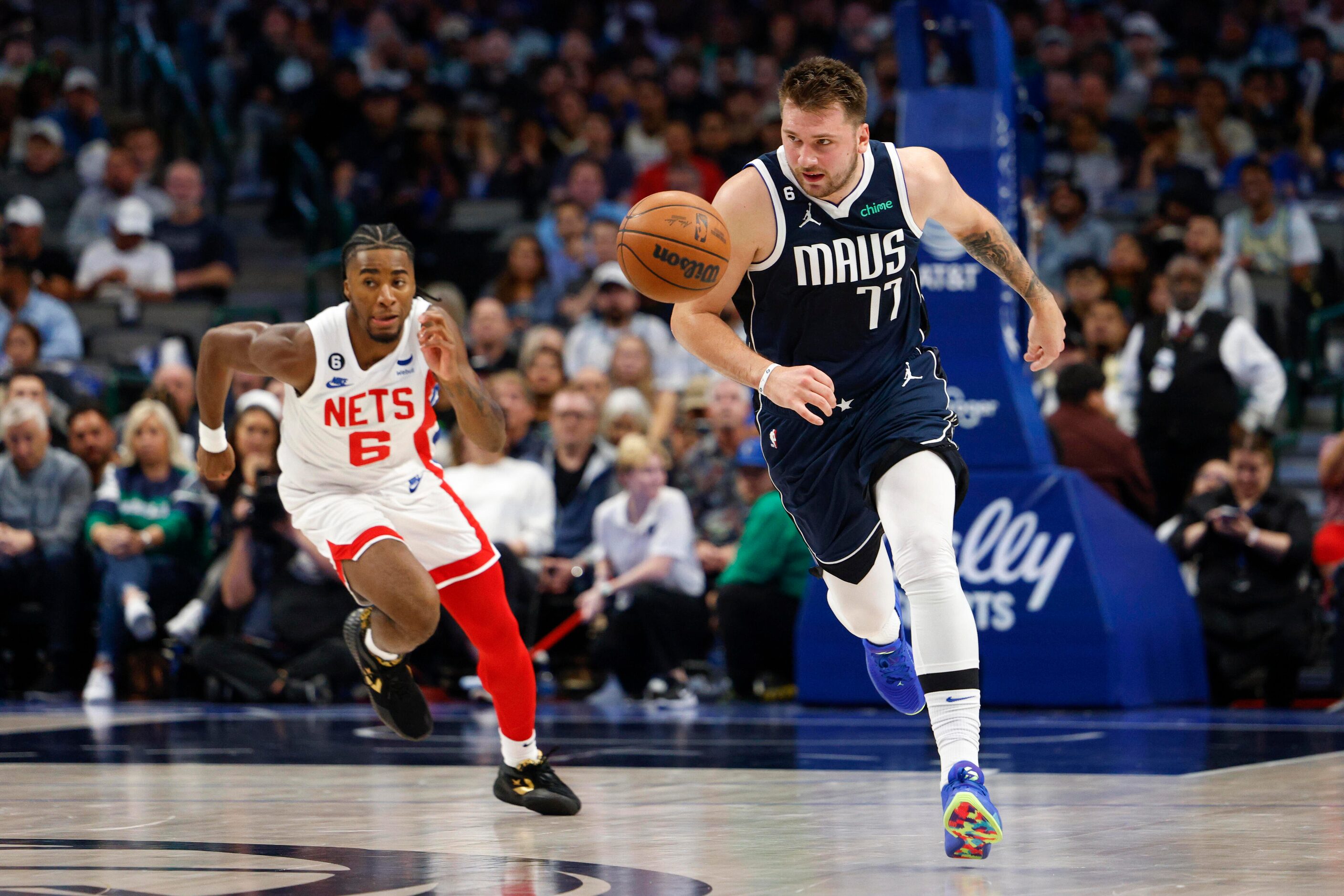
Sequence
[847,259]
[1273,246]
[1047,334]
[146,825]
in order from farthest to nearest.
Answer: [1273,246]
[146,825]
[1047,334]
[847,259]

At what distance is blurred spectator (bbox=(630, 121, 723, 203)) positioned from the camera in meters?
15.2

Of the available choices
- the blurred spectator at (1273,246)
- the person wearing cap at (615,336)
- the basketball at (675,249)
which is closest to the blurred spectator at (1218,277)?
the blurred spectator at (1273,246)

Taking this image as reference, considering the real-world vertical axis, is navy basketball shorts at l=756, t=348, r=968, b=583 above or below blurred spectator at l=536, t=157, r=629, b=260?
below

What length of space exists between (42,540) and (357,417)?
6052mm

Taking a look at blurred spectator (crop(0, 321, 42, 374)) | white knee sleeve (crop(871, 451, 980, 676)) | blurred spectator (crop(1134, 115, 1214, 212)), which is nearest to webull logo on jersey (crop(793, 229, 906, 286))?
white knee sleeve (crop(871, 451, 980, 676))

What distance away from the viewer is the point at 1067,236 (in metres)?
14.1

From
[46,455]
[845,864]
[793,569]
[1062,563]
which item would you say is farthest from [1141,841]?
[46,455]

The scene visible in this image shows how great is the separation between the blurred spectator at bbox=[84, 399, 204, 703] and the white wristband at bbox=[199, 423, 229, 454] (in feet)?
17.4

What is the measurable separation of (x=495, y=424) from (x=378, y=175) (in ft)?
37.6

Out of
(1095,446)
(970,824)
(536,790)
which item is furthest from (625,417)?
(970,824)

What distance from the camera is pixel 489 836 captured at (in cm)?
571

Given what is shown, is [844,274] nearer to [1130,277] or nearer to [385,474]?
[385,474]

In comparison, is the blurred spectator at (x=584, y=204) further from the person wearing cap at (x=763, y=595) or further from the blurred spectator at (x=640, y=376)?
the person wearing cap at (x=763, y=595)

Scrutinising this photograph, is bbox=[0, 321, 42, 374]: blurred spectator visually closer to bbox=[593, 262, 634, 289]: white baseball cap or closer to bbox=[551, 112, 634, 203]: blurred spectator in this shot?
bbox=[593, 262, 634, 289]: white baseball cap
